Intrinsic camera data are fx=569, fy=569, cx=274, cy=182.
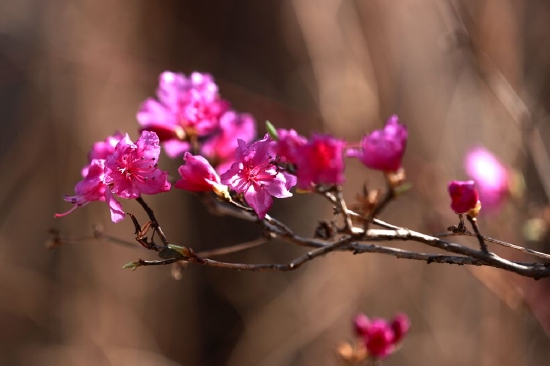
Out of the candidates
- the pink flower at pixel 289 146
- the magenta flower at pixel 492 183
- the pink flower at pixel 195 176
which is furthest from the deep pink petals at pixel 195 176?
the magenta flower at pixel 492 183

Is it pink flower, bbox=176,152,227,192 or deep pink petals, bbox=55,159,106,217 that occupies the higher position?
pink flower, bbox=176,152,227,192

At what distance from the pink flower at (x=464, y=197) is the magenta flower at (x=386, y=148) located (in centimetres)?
11

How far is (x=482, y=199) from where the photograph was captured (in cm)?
158

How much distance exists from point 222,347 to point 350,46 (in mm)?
1803

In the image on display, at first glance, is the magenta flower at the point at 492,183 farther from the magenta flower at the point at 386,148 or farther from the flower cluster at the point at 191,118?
the magenta flower at the point at 386,148

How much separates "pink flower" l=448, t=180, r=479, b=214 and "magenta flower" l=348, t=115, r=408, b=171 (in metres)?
0.11

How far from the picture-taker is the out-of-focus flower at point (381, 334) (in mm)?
1196

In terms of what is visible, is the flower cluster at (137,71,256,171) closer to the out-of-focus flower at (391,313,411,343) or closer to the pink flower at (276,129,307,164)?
the pink flower at (276,129,307,164)

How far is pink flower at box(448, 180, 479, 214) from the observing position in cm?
80

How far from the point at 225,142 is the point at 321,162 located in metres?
0.50

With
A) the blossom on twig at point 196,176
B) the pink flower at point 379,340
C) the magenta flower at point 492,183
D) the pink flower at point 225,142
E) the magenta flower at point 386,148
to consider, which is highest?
the magenta flower at point 492,183

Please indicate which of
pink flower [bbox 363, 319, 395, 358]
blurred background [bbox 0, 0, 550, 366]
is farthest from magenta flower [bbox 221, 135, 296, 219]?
blurred background [bbox 0, 0, 550, 366]

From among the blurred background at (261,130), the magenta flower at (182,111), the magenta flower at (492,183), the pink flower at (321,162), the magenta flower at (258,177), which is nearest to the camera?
the pink flower at (321,162)

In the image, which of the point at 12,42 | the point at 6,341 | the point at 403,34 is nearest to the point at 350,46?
the point at 403,34
